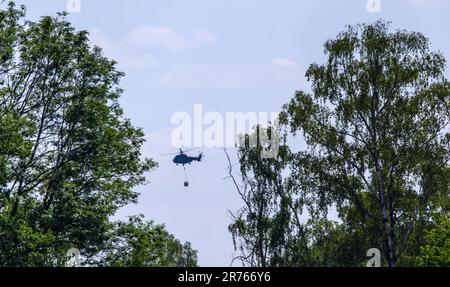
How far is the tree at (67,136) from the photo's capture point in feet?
126

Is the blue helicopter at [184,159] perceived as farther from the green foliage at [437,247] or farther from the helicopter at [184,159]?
the green foliage at [437,247]

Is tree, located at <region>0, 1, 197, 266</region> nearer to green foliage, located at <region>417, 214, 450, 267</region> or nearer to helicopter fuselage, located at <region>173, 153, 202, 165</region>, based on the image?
green foliage, located at <region>417, 214, 450, 267</region>

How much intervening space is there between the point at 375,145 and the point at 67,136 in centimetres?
2018

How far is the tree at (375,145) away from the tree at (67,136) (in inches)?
539

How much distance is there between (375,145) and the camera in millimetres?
50000

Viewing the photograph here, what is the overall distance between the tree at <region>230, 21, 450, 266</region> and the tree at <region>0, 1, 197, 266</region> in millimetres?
13681

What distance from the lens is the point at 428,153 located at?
4931 cm

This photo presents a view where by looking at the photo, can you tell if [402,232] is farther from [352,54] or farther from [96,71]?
[96,71]

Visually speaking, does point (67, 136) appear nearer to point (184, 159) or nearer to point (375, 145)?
point (375, 145)

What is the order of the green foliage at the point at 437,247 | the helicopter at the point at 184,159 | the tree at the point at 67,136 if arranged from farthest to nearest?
1. the helicopter at the point at 184,159
2. the green foliage at the point at 437,247
3. the tree at the point at 67,136

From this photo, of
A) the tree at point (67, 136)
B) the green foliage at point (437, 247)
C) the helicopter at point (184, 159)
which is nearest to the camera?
the tree at point (67, 136)

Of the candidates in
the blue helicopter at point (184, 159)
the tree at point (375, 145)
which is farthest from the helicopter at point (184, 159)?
the tree at point (375, 145)
